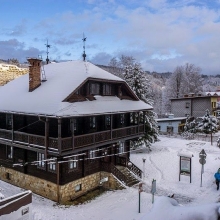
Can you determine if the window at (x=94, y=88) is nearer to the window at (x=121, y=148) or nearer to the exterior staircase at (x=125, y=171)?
the window at (x=121, y=148)

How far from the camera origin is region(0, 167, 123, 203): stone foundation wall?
63.9 feet

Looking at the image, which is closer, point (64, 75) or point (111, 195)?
point (111, 195)

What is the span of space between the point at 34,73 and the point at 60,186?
9580mm

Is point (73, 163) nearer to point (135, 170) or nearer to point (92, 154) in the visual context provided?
point (92, 154)

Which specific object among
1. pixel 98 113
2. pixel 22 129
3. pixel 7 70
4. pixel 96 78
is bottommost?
pixel 22 129

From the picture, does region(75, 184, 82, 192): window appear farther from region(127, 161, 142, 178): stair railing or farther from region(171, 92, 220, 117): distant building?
region(171, 92, 220, 117): distant building

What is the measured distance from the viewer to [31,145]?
63.0ft

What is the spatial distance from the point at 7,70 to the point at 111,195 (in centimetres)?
2848

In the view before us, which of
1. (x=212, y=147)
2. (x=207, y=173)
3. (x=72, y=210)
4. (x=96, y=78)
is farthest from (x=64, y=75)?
(x=212, y=147)

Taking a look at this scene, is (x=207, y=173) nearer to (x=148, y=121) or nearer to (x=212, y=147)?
(x=148, y=121)

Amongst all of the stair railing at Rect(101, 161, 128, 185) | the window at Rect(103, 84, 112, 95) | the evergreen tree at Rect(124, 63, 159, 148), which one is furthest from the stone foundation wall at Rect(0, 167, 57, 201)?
the evergreen tree at Rect(124, 63, 159, 148)

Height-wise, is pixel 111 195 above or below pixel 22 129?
below

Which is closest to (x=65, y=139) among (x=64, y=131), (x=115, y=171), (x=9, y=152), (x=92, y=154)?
(x=64, y=131)

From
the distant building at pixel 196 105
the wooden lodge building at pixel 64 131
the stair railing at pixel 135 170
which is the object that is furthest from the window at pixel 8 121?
the distant building at pixel 196 105
